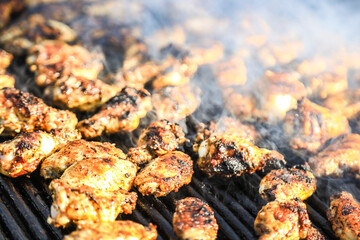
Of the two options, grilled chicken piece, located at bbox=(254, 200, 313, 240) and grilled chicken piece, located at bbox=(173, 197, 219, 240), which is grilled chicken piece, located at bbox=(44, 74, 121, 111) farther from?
grilled chicken piece, located at bbox=(254, 200, 313, 240)

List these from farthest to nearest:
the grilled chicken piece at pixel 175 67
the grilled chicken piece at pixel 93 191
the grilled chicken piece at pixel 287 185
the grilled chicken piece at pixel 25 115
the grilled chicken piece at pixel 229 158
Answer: the grilled chicken piece at pixel 175 67, the grilled chicken piece at pixel 25 115, the grilled chicken piece at pixel 229 158, the grilled chicken piece at pixel 287 185, the grilled chicken piece at pixel 93 191

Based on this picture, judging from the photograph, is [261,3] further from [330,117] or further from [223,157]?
[223,157]

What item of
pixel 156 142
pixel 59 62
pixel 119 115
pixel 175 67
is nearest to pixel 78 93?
pixel 119 115

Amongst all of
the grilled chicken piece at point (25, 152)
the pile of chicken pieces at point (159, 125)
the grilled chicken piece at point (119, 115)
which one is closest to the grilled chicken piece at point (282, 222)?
the pile of chicken pieces at point (159, 125)

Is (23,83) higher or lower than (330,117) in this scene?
lower

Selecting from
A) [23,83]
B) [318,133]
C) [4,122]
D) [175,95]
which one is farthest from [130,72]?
[318,133]

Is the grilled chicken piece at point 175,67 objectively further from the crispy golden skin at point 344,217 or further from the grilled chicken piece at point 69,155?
the crispy golden skin at point 344,217

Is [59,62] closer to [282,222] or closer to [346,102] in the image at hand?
[282,222]
